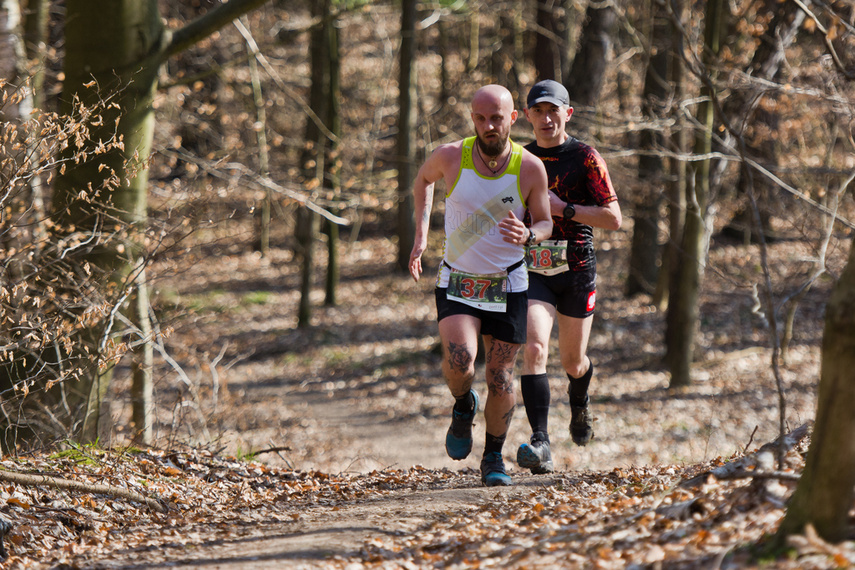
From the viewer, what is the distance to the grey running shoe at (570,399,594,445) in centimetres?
566

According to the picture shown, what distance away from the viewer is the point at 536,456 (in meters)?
4.94

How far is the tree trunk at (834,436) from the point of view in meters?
2.56

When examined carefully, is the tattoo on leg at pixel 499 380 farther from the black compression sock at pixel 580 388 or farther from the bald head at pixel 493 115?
the bald head at pixel 493 115

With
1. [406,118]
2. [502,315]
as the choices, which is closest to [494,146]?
[502,315]

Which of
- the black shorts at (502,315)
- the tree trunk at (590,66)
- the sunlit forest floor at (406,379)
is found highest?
the tree trunk at (590,66)

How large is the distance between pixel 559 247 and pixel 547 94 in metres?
1.01

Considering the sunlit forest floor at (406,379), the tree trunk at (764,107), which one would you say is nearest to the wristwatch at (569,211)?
the tree trunk at (764,107)

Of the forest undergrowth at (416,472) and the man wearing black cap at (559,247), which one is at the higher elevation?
the man wearing black cap at (559,247)

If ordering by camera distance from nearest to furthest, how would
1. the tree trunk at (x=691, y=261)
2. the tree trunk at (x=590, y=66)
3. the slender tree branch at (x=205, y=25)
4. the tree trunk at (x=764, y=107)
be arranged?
1. the slender tree branch at (x=205, y=25)
2. the tree trunk at (x=764, y=107)
3. the tree trunk at (x=691, y=261)
4. the tree trunk at (x=590, y=66)

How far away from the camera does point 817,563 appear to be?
2.48 meters

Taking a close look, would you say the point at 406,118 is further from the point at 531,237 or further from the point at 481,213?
the point at 531,237

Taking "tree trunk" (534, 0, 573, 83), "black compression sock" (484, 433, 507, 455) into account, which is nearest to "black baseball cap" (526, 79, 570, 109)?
"black compression sock" (484, 433, 507, 455)

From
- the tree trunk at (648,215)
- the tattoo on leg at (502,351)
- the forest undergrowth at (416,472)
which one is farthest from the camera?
the tree trunk at (648,215)

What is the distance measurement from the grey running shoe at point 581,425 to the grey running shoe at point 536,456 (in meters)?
0.59
